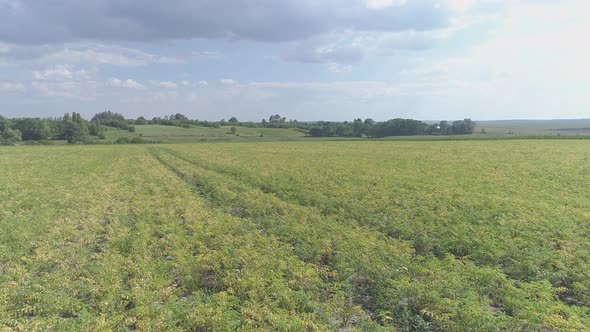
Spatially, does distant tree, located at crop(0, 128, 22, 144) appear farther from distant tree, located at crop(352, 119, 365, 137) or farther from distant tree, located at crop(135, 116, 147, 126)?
distant tree, located at crop(352, 119, 365, 137)

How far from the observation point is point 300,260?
10664 mm

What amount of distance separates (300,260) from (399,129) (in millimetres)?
134604

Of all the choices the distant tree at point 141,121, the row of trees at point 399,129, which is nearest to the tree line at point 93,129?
the row of trees at point 399,129

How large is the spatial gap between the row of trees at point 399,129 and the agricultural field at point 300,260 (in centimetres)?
11882

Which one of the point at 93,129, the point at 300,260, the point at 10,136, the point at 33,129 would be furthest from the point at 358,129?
the point at 300,260

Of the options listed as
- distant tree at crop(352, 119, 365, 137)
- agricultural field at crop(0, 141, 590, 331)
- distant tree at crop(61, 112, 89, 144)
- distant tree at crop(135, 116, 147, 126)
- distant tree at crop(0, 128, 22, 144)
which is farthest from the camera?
distant tree at crop(135, 116, 147, 126)

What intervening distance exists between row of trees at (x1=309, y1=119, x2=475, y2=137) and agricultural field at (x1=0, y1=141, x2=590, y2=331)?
4678 inches

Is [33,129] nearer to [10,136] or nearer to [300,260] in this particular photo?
[10,136]

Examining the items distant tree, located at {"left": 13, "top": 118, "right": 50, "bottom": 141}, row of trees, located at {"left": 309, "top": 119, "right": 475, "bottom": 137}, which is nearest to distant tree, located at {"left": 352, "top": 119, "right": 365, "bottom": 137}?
row of trees, located at {"left": 309, "top": 119, "right": 475, "bottom": 137}

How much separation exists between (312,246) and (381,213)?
5.08 m

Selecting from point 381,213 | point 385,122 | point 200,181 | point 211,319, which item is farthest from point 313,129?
point 211,319

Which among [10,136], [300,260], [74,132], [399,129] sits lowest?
[300,260]

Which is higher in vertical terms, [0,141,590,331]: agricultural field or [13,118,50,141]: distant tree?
[13,118,50,141]: distant tree

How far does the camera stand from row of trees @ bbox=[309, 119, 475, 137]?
131925 millimetres
